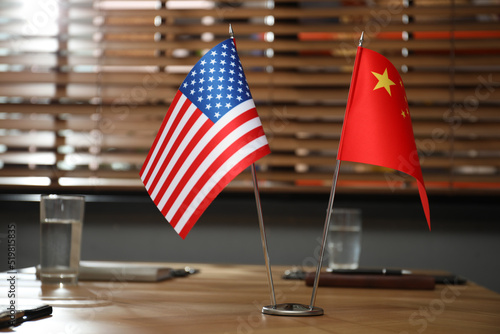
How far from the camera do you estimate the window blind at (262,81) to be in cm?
214

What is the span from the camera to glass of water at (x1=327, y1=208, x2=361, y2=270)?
54.7 inches

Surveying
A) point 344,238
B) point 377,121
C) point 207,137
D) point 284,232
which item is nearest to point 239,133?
point 207,137

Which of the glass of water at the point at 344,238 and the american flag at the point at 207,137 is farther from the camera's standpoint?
the glass of water at the point at 344,238

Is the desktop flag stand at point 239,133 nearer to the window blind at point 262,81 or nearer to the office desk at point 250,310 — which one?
the office desk at point 250,310

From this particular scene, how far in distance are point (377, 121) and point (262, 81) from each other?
4.64 feet

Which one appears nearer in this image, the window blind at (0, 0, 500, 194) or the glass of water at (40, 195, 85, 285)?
the glass of water at (40, 195, 85, 285)

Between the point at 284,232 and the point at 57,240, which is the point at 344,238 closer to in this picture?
the point at 57,240

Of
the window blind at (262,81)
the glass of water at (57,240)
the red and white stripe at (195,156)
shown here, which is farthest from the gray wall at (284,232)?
the red and white stripe at (195,156)

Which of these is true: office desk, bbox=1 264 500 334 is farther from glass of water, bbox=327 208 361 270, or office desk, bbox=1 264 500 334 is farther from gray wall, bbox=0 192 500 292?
gray wall, bbox=0 192 500 292

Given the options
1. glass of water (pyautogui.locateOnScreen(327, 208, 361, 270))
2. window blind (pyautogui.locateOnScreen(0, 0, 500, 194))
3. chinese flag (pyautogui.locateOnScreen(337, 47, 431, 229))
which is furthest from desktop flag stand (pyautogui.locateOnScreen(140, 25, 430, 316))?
window blind (pyautogui.locateOnScreen(0, 0, 500, 194))

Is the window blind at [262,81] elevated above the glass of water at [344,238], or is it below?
above

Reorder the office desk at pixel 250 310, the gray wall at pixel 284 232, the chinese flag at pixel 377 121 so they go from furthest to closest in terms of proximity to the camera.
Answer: the gray wall at pixel 284 232 → the chinese flag at pixel 377 121 → the office desk at pixel 250 310

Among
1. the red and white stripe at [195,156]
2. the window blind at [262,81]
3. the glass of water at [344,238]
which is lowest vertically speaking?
the glass of water at [344,238]

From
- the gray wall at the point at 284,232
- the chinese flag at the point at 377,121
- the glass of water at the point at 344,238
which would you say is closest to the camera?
the chinese flag at the point at 377,121
